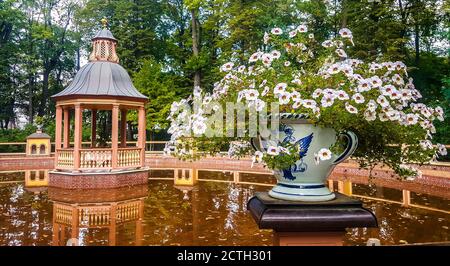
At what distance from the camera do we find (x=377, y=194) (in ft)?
30.0

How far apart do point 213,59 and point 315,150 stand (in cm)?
2311

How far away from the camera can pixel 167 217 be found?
6.62m

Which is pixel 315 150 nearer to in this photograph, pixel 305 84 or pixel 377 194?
pixel 305 84

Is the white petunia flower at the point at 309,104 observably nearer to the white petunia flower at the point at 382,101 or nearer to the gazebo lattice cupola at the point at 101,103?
the white petunia flower at the point at 382,101

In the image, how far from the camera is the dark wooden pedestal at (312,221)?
5.13 feet

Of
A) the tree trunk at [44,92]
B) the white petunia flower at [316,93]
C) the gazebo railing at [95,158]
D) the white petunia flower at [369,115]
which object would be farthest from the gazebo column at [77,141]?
the tree trunk at [44,92]

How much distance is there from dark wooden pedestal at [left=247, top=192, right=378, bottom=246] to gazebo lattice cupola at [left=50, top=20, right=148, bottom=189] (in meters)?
10.1

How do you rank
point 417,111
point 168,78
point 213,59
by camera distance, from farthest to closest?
1. point 213,59
2. point 168,78
3. point 417,111

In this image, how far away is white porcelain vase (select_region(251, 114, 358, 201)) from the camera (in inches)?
67.7

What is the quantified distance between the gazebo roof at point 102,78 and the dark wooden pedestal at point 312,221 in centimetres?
1046

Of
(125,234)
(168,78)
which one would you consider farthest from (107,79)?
(168,78)

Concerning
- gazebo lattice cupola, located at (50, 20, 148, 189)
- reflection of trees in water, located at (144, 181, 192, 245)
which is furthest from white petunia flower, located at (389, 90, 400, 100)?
gazebo lattice cupola, located at (50, 20, 148, 189)

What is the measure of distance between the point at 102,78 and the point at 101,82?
18 centimetres
